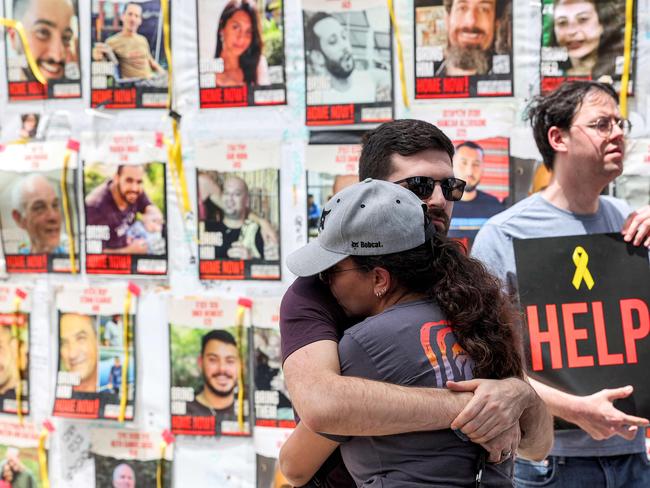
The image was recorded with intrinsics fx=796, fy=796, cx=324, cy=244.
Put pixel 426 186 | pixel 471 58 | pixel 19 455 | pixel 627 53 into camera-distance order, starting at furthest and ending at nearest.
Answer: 1. pixel 19 455
2. pixel 471 58
3. pixel 627 53
4. pixel 426 186

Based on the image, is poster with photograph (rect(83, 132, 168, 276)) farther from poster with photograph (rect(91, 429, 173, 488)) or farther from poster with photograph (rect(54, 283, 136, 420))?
poster with photograph (rect(91, 429, 173, 488))

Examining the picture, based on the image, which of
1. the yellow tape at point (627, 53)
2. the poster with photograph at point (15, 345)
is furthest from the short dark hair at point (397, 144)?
the poster with photograph at point (15, 345)

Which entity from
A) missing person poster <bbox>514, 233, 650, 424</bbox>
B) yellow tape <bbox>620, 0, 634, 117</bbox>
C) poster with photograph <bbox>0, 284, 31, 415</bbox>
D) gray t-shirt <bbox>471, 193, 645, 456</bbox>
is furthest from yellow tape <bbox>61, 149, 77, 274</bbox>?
yellow tape <bbox>620, 0, 634, 117</bbox>

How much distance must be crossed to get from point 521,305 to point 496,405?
0.77 meters

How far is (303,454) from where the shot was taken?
1.41m

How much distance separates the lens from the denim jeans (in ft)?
6.60

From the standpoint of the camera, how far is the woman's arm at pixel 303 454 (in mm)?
1388

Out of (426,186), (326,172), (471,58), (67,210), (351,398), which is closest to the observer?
(351,398)

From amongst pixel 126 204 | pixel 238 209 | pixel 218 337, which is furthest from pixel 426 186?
pixel 126 204

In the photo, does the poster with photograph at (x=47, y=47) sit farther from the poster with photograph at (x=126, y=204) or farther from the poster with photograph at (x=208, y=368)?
the poster with photograph at (x=208, y=368)

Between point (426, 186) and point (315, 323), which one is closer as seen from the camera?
point (315, 323)

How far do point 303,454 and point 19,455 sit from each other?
197 centimetres

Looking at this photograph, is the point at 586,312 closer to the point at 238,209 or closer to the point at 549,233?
the point at 549,233

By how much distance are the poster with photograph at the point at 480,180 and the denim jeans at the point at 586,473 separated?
75 cm
